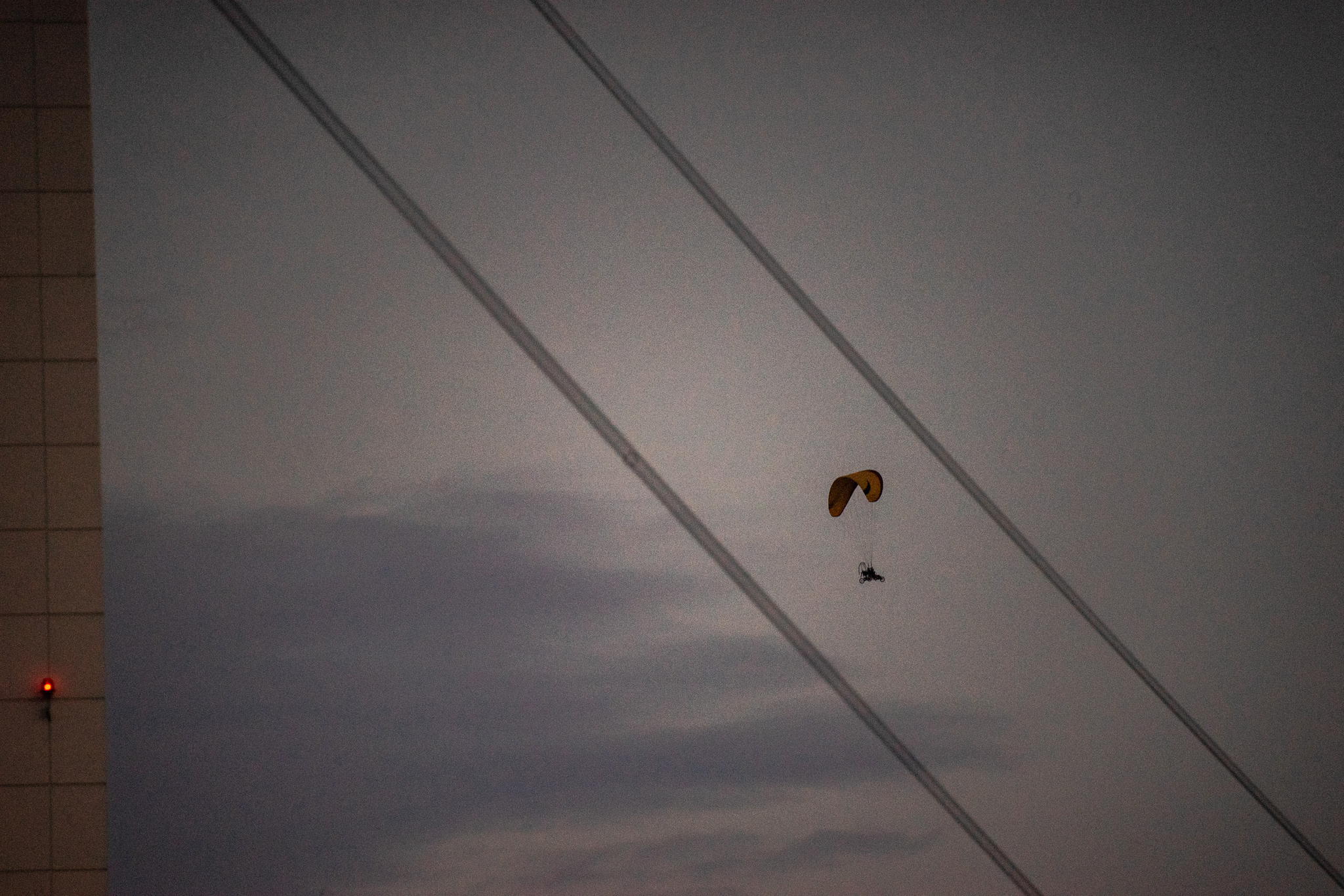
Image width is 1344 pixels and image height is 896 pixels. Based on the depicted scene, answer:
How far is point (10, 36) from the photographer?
4301mm

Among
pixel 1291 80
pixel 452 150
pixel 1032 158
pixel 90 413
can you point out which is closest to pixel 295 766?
pixel 90 413

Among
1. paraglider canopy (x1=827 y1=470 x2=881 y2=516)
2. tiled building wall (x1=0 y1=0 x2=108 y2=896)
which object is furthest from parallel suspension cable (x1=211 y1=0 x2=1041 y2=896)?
tiled building wall (x1=0 y1=0 x2=108 y2=896)

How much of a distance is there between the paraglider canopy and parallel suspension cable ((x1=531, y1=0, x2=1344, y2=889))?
0.29 metres

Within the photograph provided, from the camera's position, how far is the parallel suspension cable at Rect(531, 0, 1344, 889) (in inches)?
172

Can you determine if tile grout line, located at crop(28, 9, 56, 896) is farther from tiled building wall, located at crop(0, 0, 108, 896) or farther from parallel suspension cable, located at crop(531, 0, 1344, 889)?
parallel suspension cable, located at crop(531, 0, 1344, 889)

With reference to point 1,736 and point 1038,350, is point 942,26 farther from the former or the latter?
point 1,736

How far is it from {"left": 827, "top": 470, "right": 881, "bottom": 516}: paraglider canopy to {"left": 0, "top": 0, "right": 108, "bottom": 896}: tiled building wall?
2907mm

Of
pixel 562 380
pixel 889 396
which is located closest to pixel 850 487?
pixel 889 396

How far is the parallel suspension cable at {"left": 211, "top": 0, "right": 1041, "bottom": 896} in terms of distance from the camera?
14.1ft

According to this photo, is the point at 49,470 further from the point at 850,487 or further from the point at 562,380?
the point at 850,487

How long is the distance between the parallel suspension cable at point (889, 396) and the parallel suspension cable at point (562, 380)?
89 centimetres

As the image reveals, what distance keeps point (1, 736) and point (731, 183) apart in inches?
143

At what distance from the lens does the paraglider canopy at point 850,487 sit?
4.31 m

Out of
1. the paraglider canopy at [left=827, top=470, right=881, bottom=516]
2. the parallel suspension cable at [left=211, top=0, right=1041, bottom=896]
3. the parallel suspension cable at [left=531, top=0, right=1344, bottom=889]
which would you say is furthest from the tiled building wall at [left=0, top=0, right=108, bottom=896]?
the paraglider canopy at [left=827, top=470, right=881, bottom=516]
